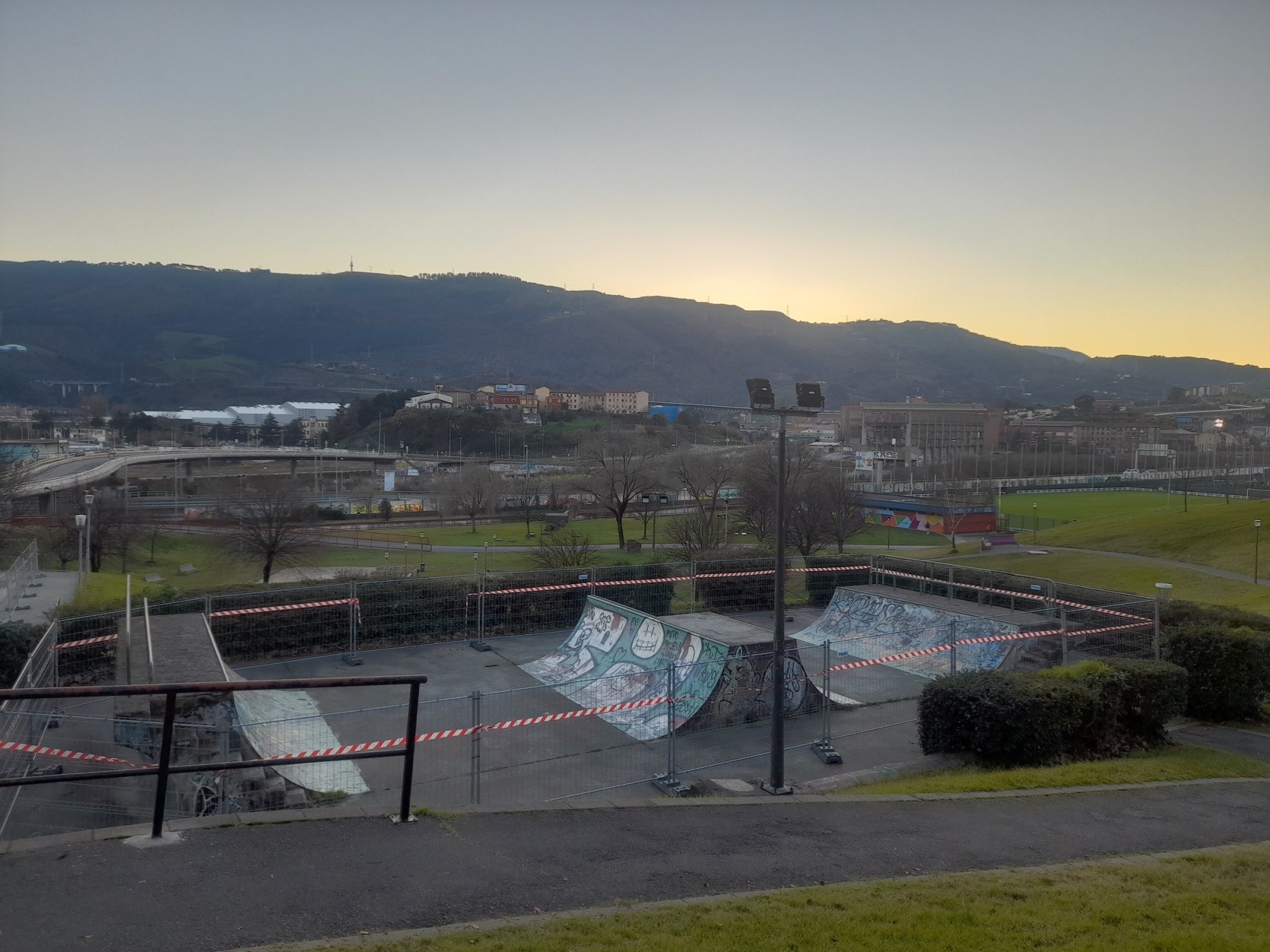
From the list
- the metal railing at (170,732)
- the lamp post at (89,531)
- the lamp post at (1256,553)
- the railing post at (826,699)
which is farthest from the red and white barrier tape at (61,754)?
the lamp post at (1256,553)

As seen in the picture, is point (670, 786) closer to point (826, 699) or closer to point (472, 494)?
point (826, 699)

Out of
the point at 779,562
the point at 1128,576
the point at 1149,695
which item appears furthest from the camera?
the point at 1128,576

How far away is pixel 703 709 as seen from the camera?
44.2 ft

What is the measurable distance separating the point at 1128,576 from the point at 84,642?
36.0 metres

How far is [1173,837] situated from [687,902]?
18.6 feet

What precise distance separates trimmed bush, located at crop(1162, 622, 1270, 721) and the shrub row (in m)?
2.34

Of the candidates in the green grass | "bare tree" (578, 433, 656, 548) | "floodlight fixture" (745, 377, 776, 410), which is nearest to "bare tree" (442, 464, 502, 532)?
"bare tree" (578, 433, 656, 548)

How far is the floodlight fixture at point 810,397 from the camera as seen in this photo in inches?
446

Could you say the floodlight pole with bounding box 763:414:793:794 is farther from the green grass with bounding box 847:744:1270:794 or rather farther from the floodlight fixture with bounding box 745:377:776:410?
the green grass with bounding box 847:744:1270:794

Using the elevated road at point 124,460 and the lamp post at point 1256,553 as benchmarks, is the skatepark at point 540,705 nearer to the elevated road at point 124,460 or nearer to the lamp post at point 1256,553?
the lamp post at point 1256,553

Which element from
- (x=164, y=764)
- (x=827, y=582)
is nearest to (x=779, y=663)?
(x=164, y=764)

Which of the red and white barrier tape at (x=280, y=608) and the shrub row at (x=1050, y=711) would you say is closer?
the shrub row at (x=1050, y=711)

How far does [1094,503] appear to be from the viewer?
237 feet

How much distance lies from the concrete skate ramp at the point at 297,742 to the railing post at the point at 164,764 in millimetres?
4042
